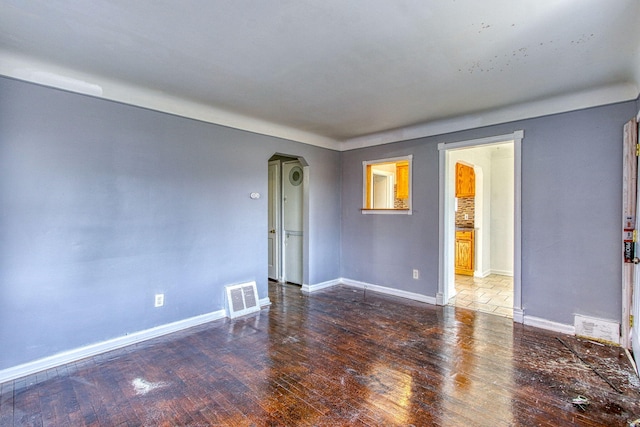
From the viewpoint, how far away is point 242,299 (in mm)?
3871

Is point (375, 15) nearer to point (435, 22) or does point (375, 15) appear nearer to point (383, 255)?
point (435, 22)

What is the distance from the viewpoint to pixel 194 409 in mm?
2033

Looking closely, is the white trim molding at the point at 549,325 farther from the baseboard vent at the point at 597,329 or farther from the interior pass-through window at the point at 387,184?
A: the interior pass-through window at the point at 387,184

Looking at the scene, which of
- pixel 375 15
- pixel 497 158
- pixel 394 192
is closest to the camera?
pixel 375 15

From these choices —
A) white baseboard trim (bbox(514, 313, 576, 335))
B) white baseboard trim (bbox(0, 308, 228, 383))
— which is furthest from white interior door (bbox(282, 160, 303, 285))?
white baseboard trim (bbox(514, 313, 576, 335))

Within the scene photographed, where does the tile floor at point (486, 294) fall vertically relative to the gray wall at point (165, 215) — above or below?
below

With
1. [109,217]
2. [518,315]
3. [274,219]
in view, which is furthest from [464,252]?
[109,217]

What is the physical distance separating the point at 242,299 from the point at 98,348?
1.49 metres

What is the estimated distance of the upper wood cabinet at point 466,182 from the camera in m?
5.98

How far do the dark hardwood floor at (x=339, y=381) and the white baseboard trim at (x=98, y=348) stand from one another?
0.08 meters

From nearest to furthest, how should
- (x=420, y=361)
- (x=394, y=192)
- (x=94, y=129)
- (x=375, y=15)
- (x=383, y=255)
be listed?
(x=375, y=15) → (x=420, y=361) → (x=94, y=129) → (x=383, y=255) → (x=394, y=192)

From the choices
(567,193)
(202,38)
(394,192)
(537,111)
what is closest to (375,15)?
(202,38)

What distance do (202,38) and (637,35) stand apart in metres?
Answer: 2.97

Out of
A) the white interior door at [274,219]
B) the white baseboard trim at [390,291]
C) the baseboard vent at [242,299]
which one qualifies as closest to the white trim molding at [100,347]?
the baseboard vent at [242,299]
